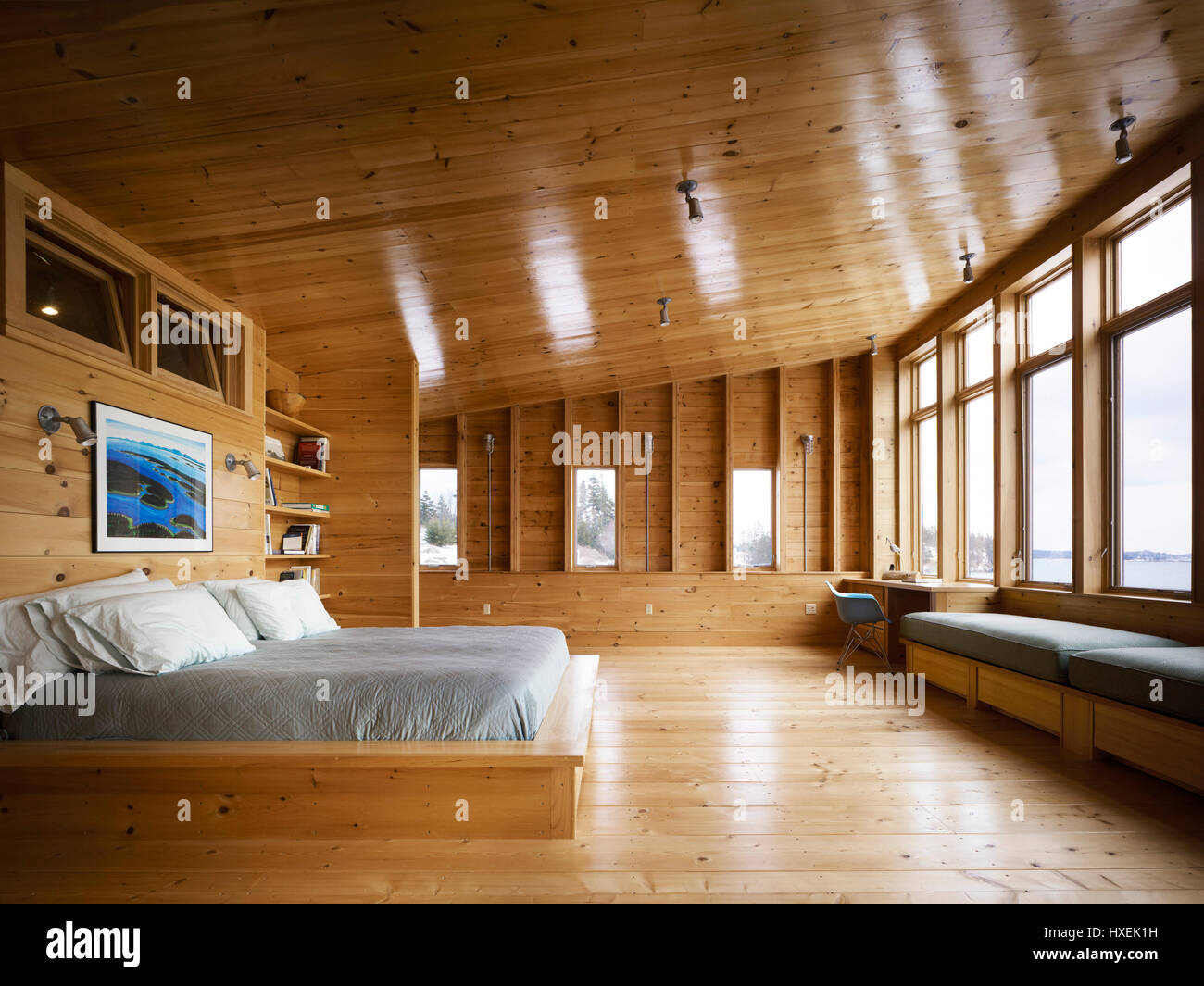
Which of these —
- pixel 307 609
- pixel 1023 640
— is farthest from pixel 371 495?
pixel 1023 640

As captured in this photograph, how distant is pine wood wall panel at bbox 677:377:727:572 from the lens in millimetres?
7367

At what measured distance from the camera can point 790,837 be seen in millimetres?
2482

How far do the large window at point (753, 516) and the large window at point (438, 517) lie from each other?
10.3 ft

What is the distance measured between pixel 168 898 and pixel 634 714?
8.90ft

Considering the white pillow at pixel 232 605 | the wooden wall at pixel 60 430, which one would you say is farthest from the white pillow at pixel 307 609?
the wooden wall at pixel 60 430

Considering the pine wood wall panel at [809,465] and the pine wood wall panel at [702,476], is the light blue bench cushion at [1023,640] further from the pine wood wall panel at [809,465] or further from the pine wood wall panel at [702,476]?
the pine wood wall panel at [702,476]

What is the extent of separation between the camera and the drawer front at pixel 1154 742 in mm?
2678

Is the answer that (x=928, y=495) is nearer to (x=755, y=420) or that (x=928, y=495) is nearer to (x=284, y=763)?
(x=755, y=420)

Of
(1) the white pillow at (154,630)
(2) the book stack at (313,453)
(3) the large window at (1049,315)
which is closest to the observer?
(1) the white pillow at (154,630)

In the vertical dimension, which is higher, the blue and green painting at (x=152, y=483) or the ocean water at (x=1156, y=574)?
the blue and green painting at (x=152, y=483)

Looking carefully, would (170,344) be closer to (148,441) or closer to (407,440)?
(148,441)

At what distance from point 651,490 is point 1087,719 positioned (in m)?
4.67

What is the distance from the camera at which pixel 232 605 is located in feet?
11.3
